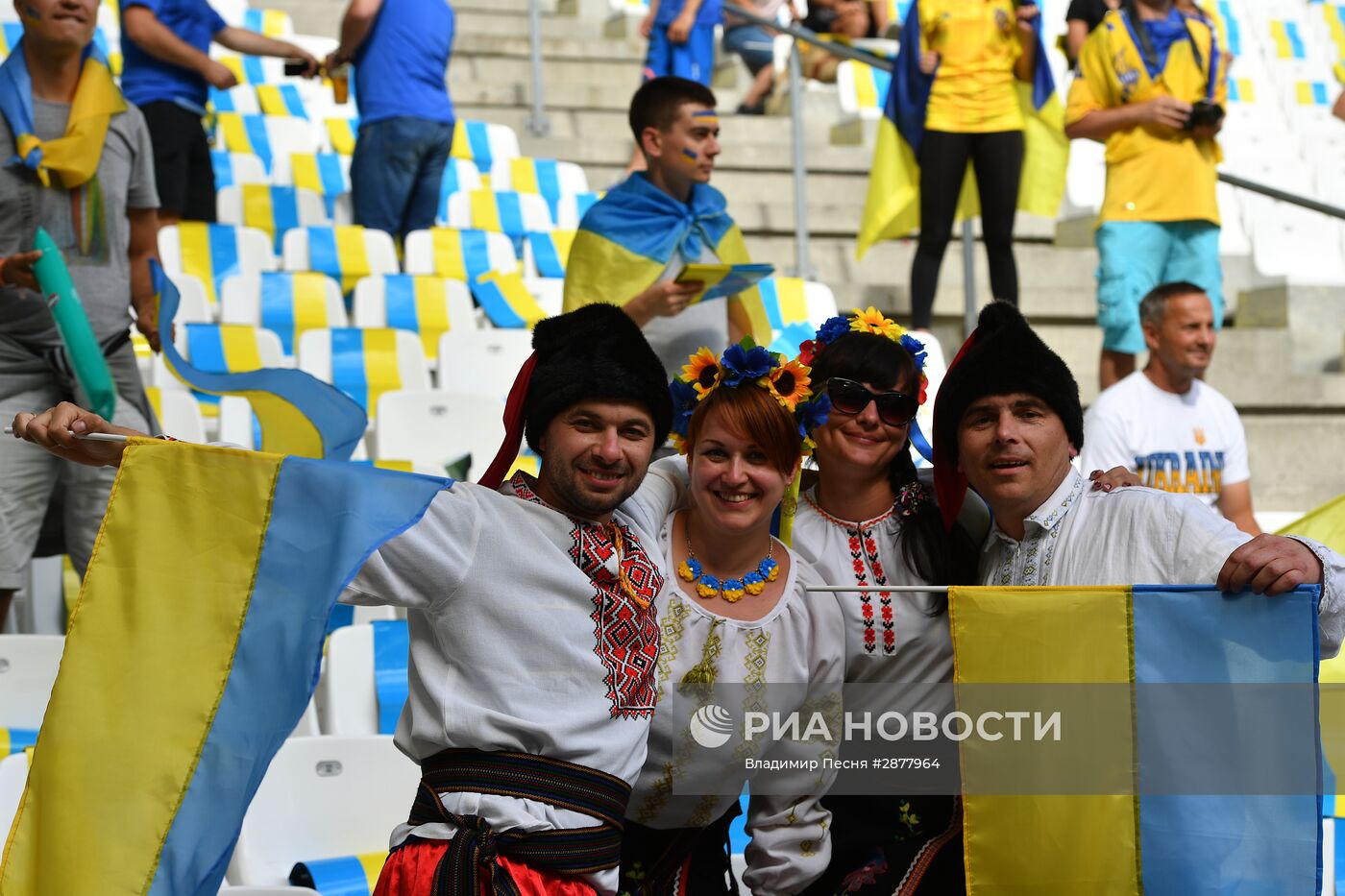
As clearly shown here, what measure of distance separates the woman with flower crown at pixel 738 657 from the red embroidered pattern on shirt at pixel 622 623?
0.26 ft

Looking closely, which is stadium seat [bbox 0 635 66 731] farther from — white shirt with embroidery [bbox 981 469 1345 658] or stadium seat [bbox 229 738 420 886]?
white shirt with embroidery [bbox 981 469 1345 658]

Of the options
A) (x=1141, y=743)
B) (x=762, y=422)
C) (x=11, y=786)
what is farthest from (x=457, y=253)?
(x=1141, y=743)

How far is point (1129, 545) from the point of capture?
117 inches

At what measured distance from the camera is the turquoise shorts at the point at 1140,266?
5.93 meters

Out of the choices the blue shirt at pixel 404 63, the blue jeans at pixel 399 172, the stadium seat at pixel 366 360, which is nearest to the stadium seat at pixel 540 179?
the blue jeans at pixel 399 172

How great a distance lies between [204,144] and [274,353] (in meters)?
1.30

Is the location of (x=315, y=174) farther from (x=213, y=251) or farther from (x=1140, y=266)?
(x=1140, y=266)

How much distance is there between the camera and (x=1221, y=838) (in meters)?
2.83

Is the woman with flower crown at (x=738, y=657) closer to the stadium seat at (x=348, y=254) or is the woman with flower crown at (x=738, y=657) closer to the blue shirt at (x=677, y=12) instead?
the stadium seat at (x=348, y=254)

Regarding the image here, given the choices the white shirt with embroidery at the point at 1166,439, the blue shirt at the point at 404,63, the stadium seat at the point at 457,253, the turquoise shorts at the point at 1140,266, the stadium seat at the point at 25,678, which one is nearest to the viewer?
the stadium seat at the point at 25,678

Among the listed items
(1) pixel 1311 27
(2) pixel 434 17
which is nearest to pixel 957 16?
(2) pixel 434 17

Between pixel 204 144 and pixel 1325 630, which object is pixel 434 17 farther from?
pixel 1325 630

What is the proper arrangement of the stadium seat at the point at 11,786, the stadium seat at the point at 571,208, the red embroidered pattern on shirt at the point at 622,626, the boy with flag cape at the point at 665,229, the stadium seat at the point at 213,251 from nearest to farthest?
the red embroidered pattern on shirt at the point at 622,626, the stadium seat at the point at 11,786, the boy with flag cape at the point at 665,229, the stadium seat at the point at 213,251, the stadium seat at the point at 571,208

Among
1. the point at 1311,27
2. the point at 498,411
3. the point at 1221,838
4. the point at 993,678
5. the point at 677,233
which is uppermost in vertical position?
the point at 1311,27
